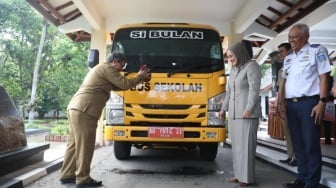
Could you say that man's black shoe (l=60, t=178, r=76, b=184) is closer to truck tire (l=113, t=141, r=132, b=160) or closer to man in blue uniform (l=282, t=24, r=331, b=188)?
truck tire (l=113, t=141, r=132, b=160)

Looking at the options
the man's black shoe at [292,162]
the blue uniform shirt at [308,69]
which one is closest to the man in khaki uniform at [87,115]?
the blue uniform shirt at [308,69]

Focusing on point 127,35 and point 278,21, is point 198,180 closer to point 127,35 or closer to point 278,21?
point 127,35

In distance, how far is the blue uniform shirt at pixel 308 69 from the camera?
13.2 ft

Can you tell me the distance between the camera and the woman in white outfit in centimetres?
459

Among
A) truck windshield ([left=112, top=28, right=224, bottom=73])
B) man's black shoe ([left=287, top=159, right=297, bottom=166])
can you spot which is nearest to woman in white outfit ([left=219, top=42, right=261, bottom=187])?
truck windshield ([left=112, top=28, right=224, bottom=73])

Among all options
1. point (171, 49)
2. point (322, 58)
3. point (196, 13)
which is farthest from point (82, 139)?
point (196, 13)

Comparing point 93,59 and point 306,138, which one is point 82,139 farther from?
point 306,138

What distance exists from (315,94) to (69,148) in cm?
302

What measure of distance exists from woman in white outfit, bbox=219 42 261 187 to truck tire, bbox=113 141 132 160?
232cm

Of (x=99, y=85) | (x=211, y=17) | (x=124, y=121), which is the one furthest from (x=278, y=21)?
(x=99, y=85)

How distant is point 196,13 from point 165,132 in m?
5.24

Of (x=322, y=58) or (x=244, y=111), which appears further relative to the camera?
(x=244, y=111)

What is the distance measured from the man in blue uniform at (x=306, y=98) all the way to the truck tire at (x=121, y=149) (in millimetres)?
3074

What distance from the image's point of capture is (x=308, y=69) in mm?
4117
